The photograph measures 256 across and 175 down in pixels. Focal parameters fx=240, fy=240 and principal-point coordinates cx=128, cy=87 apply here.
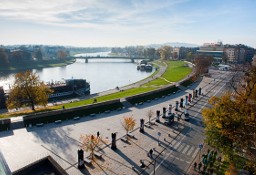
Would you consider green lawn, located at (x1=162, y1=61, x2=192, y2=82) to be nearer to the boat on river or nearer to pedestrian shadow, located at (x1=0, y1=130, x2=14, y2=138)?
the boat on river

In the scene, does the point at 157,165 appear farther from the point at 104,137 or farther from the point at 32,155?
the point at 32,155

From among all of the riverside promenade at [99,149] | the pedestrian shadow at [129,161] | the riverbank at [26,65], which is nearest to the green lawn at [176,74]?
the riverside promenade at [99,149]

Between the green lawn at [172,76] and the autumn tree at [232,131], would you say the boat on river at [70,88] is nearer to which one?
the green lawn at [172,76]

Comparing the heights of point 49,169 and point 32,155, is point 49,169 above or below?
above

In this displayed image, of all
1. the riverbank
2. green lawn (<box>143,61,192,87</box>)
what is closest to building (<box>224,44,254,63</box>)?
green lawn (<box>143,61,192,87</box>)

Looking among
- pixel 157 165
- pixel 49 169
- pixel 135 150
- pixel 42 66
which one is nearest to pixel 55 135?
pixel 135 150

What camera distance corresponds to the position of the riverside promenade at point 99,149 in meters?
30.3

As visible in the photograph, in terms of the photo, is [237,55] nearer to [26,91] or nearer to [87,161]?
[26,91]

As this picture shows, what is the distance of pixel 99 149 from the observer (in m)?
34.6

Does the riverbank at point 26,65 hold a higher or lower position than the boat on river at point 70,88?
higher

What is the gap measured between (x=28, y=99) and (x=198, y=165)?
44.2m

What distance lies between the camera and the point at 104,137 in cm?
3884

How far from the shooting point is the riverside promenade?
99.3ft

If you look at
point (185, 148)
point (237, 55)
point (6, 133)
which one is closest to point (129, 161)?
point (185, 148)
